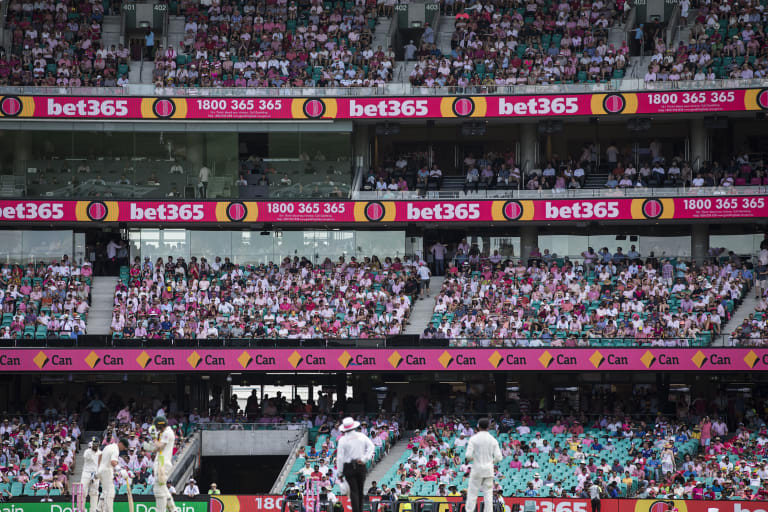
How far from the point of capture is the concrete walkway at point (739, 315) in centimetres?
4075

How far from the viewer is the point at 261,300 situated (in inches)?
1735

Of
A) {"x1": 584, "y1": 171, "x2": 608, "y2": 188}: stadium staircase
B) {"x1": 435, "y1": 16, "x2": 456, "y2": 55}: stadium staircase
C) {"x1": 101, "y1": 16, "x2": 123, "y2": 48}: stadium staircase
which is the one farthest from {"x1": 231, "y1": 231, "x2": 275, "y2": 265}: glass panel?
{"x1": 584, "y1": 171, "x2": 608, "y2": 188}: stadium staircase

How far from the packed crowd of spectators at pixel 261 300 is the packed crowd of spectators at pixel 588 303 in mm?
2130

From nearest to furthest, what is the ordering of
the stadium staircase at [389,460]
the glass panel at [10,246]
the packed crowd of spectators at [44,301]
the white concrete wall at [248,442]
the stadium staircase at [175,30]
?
the stadium staircase at [389,460], the white concrete wall at [248,442], the packed crowd of spectators at [44,301], the glass panel at [10,246], the stadium staircase at [175,30]

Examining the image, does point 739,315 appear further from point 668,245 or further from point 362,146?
point 362,146

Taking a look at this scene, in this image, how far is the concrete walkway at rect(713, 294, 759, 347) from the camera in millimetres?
40750

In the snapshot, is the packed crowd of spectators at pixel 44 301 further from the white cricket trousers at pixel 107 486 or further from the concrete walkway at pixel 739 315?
the white cricket trousers at pixel 107 486

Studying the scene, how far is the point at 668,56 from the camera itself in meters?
47.4

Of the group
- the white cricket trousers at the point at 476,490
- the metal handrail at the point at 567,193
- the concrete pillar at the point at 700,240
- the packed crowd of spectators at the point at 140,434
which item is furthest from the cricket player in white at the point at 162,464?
the concrete pillar at the point at 700,240

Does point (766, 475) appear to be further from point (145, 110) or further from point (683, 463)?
point (145, 110)

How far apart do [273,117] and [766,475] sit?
950 inches

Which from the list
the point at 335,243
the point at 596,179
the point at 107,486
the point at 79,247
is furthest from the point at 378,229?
the point at 107,486

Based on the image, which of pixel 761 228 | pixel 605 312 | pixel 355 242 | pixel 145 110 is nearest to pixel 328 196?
pixel 355 242

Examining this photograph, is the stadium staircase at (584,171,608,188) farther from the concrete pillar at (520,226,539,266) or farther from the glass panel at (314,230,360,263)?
the glass panel at (314,230,360,263)
